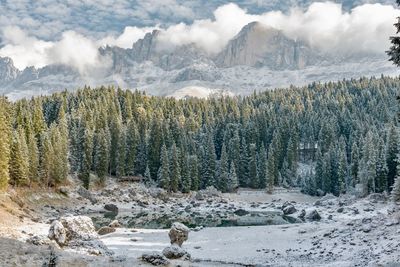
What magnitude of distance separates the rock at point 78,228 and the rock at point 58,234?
1.35 metres

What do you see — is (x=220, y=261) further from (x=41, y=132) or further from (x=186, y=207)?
(x=41, y=132)

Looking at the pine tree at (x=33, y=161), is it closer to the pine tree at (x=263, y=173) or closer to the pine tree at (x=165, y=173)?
the pine tree at (x=165, y=173)

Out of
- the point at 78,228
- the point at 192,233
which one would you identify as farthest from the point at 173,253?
the point at 192,233

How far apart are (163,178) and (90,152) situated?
1850cm

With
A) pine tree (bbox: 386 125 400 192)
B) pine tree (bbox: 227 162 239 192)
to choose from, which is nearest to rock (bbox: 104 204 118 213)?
pine tree (bbox: 227 162 239 192)

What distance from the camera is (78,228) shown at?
128 ft

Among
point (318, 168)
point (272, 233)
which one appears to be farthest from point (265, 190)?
point (272, 233)

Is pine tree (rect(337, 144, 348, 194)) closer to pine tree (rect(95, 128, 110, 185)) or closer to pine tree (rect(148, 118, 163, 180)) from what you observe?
pine tree (rect(148, 118, 163, 180))

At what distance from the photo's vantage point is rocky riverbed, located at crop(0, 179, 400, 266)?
28250 mm

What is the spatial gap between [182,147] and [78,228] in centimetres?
8179

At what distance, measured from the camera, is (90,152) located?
108312mm

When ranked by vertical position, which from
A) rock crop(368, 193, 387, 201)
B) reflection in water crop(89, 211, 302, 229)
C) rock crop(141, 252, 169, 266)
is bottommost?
reflection in water crop(89, 211, 302, 229)

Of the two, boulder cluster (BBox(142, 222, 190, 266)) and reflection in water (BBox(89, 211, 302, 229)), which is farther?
reflection in water (BBox(89, 211, 302, 229))

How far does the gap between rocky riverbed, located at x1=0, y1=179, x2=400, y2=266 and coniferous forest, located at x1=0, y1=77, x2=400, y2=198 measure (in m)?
7.98
